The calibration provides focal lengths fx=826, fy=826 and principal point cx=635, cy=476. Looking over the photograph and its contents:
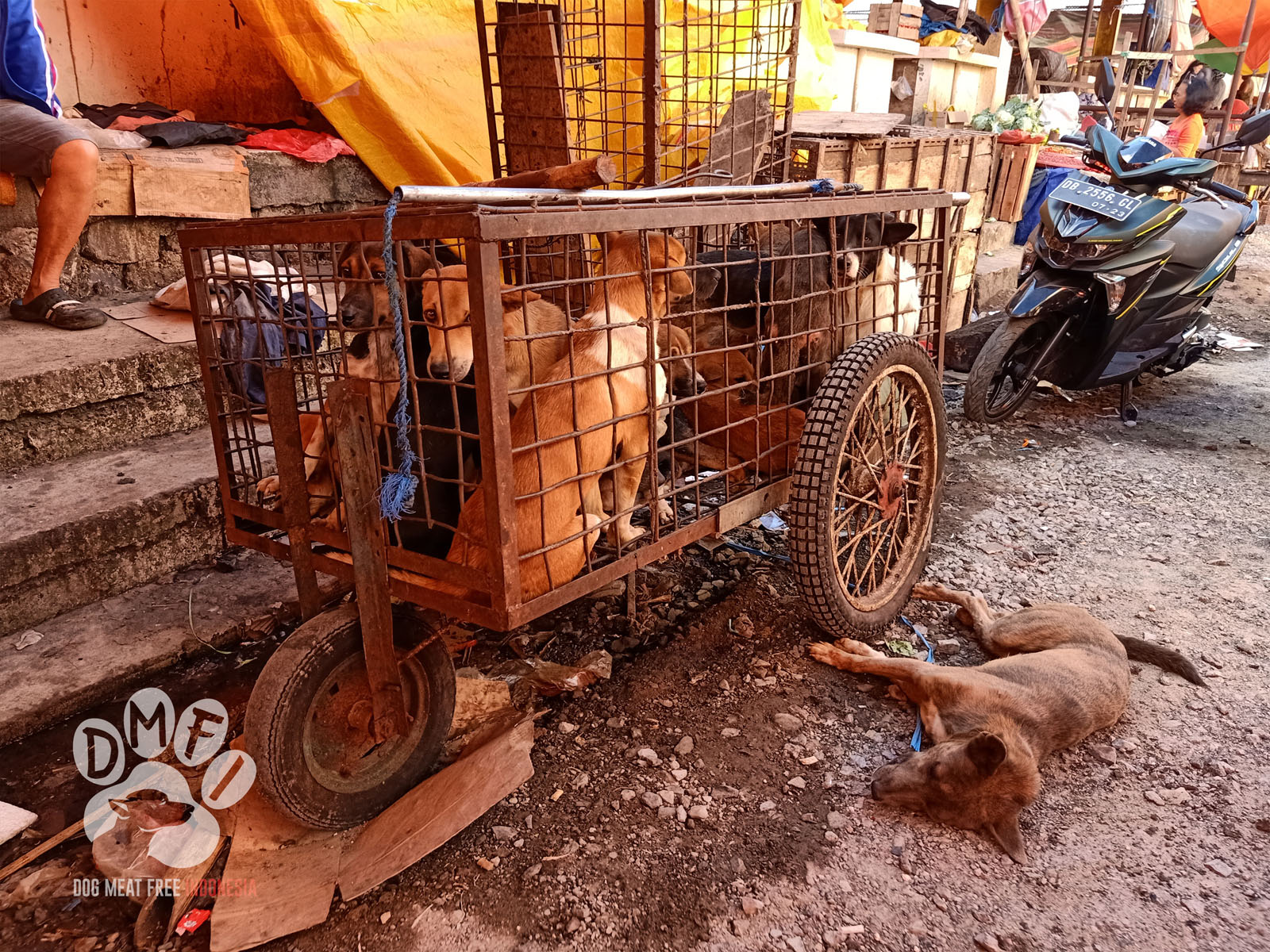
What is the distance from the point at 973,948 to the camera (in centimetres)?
190

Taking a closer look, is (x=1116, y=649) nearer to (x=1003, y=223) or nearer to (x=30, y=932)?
(x=30, y=932)

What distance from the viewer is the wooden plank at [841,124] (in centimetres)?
540

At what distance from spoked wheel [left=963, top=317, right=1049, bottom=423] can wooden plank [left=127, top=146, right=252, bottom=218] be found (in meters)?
4.17

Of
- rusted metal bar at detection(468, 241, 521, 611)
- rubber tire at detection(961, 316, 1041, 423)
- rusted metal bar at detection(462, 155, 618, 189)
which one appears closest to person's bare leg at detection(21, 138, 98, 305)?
rusted metal bar at detection(462, 155, 618, 189)

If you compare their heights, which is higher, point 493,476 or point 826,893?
point 493,476

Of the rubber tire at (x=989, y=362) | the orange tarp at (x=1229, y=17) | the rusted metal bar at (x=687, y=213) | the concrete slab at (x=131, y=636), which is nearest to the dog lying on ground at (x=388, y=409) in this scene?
the rusted metal bar at (x=687, y=213)

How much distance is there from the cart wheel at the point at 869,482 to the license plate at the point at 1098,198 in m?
2.65

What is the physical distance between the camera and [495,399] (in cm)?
168

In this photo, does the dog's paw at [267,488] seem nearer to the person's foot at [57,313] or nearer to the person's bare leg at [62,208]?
the person's foot at [57,313]

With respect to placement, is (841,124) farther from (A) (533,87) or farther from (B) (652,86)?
(A) (533,87)

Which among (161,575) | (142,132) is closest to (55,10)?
(142,132)

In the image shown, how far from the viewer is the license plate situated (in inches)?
189

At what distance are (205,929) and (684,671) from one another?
153cm

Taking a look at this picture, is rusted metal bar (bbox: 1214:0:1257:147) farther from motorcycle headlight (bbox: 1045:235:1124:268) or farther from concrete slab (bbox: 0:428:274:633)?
concrete slab (bbox: 0:428:274:633)
